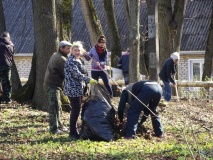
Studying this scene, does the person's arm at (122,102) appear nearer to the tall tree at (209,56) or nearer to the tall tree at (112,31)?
the tall tree at (112,31)

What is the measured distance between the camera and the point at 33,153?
9.55m

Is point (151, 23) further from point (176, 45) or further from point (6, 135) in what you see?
point (176, 45)

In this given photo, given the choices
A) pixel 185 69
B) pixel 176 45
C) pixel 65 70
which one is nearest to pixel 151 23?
pixel 65 70

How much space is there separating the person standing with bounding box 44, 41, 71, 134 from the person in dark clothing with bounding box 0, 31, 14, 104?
3212 millimetres

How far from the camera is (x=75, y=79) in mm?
10836

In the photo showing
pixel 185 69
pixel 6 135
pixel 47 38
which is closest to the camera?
pixel 6 135

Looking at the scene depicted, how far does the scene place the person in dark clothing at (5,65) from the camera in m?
14.4

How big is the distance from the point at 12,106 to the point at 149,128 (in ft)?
11.9

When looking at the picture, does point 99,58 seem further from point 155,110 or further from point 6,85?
point 155,110

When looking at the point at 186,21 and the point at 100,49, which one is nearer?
the point at 100,49

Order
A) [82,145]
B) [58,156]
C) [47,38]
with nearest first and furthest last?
[58,156]
[82,145]
[47,38]

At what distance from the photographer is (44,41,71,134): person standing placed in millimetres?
11273

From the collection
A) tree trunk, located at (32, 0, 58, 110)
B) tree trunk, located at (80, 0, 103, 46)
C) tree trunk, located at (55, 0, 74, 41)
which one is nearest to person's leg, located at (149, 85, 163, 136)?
tree trunk, located at (32, 0, 58, 110)

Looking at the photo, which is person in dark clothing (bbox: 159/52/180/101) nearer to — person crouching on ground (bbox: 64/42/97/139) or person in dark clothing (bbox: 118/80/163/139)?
person in dark clothing (bbox: 118/80/163/139)
